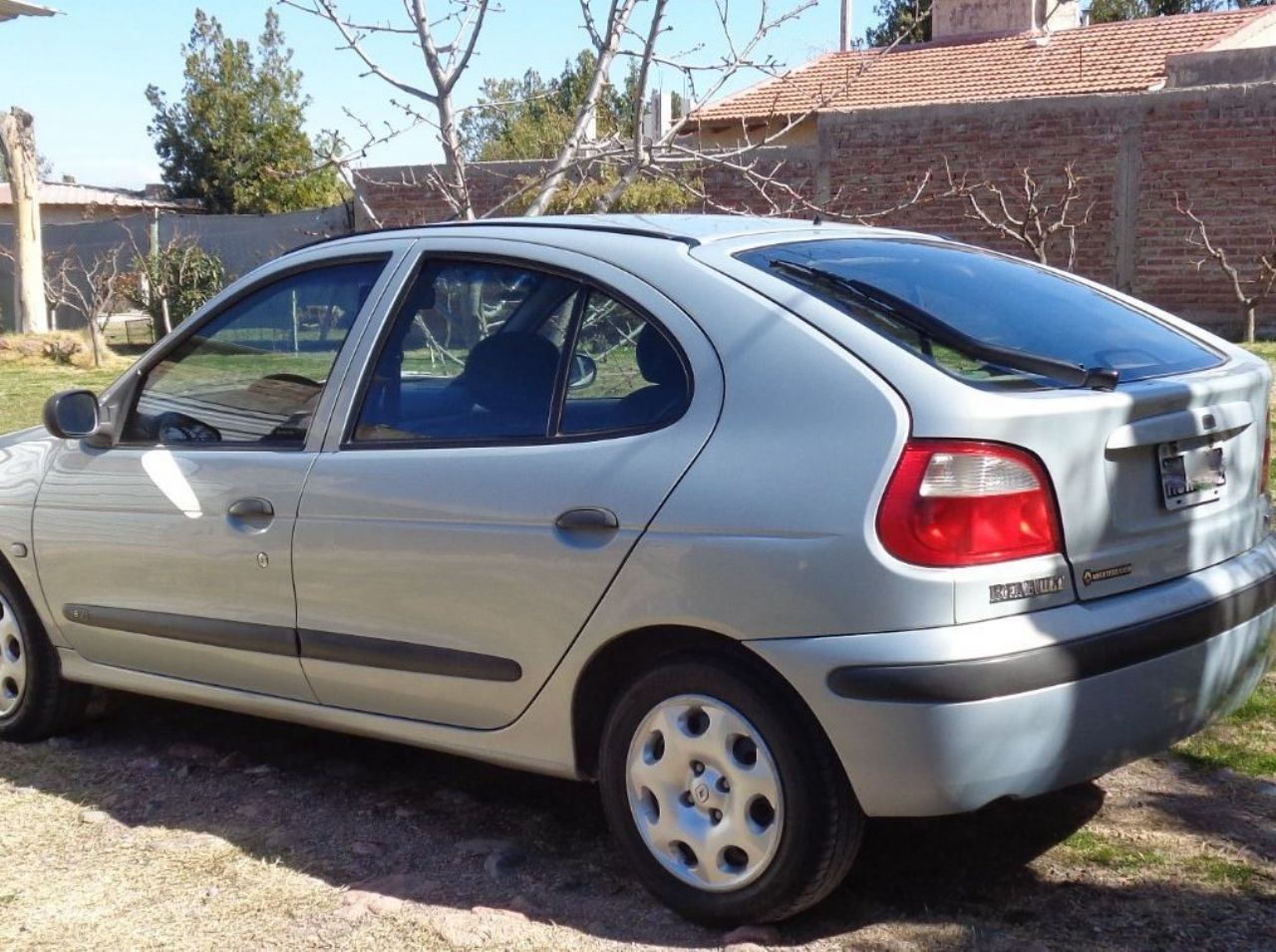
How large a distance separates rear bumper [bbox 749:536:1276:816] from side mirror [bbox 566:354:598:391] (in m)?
0.84

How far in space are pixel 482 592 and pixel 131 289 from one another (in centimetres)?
1925

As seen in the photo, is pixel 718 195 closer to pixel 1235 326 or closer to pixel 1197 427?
pixel 1235 326

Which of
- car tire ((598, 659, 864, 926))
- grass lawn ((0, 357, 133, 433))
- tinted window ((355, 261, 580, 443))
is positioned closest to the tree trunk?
grass lawn ((0, 357, 133, 433))

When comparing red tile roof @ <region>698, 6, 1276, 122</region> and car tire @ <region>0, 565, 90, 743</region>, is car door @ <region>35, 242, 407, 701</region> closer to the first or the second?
car tire @ <region>0, 565, 90, 743</region>

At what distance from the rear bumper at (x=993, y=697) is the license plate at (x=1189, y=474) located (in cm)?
24

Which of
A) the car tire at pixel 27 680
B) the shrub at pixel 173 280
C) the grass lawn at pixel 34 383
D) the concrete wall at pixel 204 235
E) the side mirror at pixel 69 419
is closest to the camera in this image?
the side mirror at pixel 69 419

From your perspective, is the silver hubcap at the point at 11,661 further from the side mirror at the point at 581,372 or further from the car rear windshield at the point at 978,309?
the car rear windshield at the point at 978,309

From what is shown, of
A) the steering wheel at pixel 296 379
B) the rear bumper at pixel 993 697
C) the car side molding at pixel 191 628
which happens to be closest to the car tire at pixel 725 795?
the rear bumper at pixel 993 697

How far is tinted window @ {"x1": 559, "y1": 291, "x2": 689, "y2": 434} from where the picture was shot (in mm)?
3527

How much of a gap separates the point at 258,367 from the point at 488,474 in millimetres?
1150

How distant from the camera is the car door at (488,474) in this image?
3.51 m

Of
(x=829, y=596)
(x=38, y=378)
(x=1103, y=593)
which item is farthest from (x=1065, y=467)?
(x=38, y=378)

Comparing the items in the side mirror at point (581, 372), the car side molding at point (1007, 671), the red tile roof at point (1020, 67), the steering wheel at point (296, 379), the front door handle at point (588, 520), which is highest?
the red tile roof at point (1020, 67)

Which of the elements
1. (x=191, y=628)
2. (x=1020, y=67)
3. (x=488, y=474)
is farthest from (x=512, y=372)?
(x=1020, y=67)
